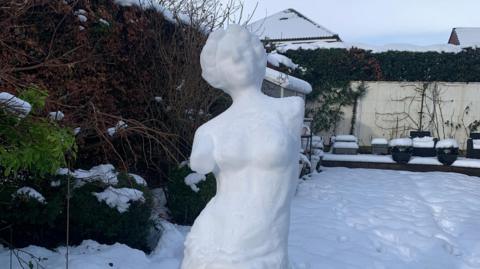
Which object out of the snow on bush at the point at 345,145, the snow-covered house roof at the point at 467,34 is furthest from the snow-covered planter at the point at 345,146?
the snow-covered house roof at the point at 467,34

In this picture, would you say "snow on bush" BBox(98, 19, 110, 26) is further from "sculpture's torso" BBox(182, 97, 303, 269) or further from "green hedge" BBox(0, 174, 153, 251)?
"sculpture's torso" BBox(182, 97, 303, 269)

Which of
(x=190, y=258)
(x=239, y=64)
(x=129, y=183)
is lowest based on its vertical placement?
(x=129, y=183)

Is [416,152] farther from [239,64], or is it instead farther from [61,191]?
[239,64]

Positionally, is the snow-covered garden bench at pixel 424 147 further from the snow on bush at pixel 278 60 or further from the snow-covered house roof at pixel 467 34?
the snow-covered house roof at pixel 467 34

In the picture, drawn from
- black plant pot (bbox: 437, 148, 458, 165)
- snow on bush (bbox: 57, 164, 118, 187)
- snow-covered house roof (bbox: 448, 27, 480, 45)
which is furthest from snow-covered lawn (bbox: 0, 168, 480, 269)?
snow-covered house roof (bbox: 448, 27, 480, 45)

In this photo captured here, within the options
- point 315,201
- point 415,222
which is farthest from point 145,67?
point 415,222

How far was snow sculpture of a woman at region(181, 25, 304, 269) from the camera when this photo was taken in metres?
1.49

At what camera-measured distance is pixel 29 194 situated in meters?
3.49

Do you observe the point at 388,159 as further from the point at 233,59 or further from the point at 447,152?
the point at 233,59

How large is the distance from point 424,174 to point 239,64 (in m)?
9.37

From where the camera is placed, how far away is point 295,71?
43.1ft

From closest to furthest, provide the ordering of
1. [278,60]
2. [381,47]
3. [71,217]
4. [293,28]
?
[71,217]
[278,60]
[381,47]
[293,28]

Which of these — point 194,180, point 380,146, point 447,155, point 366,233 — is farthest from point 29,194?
point 380,146

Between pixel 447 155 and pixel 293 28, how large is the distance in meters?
10.6
